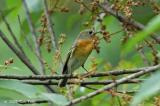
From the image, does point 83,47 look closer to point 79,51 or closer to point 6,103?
point 79,51

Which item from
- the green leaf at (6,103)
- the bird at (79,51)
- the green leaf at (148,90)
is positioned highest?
the bird at (79,51)

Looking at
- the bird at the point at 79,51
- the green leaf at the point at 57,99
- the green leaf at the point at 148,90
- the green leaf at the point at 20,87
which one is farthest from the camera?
the bird at the point at 79,51

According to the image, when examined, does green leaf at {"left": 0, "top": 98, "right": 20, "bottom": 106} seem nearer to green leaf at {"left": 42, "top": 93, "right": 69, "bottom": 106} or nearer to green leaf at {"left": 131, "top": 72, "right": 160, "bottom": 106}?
green leaf at {"left": 42, "top": 93, "right": 69, "bottom": 106}

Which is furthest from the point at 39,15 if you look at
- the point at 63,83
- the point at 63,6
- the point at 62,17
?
the point at 62,17

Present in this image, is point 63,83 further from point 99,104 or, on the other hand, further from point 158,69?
point 158,69

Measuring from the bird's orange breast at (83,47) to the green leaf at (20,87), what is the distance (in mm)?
1020

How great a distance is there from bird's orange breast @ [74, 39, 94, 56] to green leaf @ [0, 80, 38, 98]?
102 centimetres

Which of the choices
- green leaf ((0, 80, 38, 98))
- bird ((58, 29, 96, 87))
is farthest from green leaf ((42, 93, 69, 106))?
bird ((58, 29, 96, 87))

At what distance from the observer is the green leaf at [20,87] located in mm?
1778

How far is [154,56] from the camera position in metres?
2.66

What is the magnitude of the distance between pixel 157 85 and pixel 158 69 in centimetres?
14

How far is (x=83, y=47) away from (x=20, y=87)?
1114mm

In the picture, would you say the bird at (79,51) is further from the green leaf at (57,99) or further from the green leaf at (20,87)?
the green leaf at (57,99)

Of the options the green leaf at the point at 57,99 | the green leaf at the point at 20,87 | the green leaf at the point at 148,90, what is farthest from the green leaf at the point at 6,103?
the green leaf at the point at 148,90
